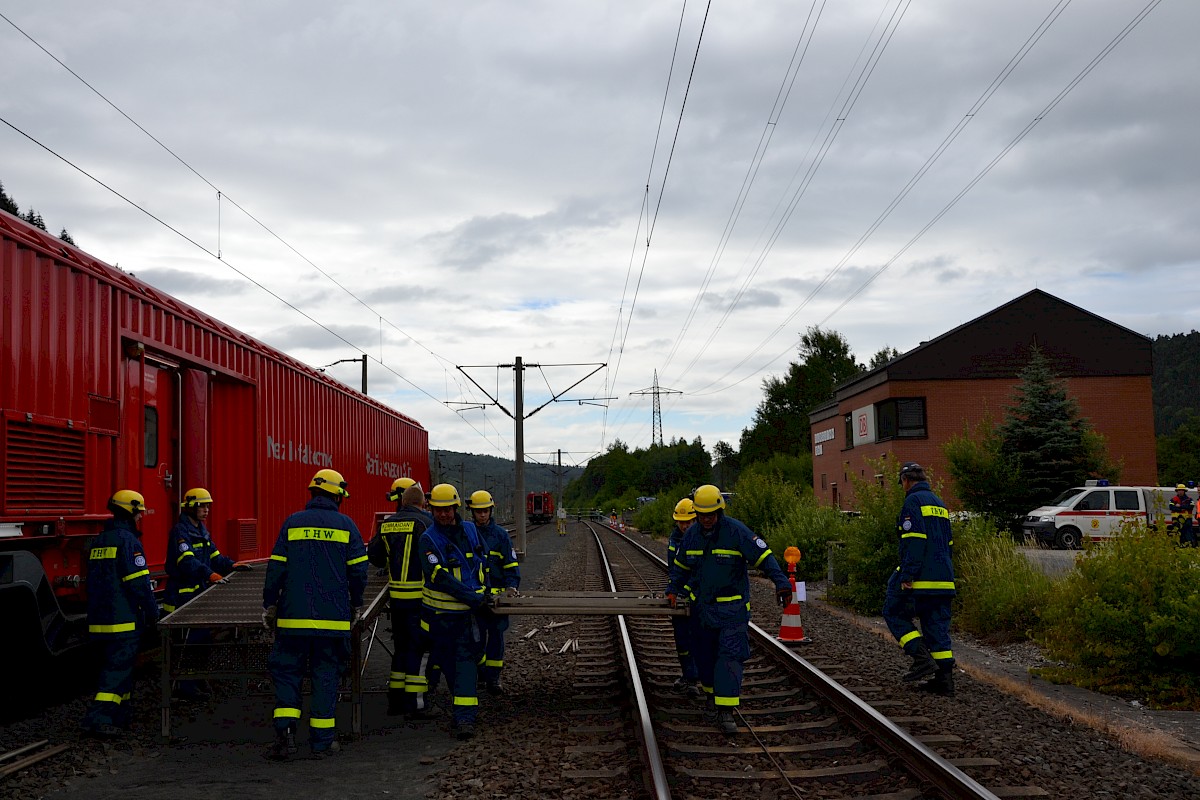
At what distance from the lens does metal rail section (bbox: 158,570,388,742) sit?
7.48 meters

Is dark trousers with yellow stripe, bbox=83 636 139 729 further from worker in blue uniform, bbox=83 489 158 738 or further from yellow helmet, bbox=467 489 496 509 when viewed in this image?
yellow helmet, bbox=467 489 496 509

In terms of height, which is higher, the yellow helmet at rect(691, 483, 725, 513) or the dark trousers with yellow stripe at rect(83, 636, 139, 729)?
the yellow helmet at rect(691, 483, 725, 513)

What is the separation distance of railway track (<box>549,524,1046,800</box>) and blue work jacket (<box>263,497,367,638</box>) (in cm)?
188

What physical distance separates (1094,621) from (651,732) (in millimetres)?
4913

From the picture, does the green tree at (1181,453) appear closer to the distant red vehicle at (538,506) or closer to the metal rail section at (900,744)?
the distant red vehicle at (538,506)

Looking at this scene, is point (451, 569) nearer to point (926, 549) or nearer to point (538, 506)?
point (926, 549)

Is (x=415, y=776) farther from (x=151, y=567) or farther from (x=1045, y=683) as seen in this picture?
(x=1045, y=683)

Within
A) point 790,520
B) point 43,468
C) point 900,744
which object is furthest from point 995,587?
point 43,468

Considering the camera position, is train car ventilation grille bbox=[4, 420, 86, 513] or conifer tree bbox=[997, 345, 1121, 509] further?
conifer tree bbox=[997, 345, 1121, 509]

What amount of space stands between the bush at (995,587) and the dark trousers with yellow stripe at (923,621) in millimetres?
3352

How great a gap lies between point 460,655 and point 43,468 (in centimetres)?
340

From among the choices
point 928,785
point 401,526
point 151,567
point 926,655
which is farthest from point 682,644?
point 151,567

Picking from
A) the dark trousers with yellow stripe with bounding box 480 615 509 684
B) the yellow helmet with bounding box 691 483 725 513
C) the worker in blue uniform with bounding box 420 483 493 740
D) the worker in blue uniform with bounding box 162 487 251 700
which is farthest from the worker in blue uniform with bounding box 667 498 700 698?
the worker in blue uniform with bounding box 162 487 251 700

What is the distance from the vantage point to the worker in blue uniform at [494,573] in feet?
28.7
